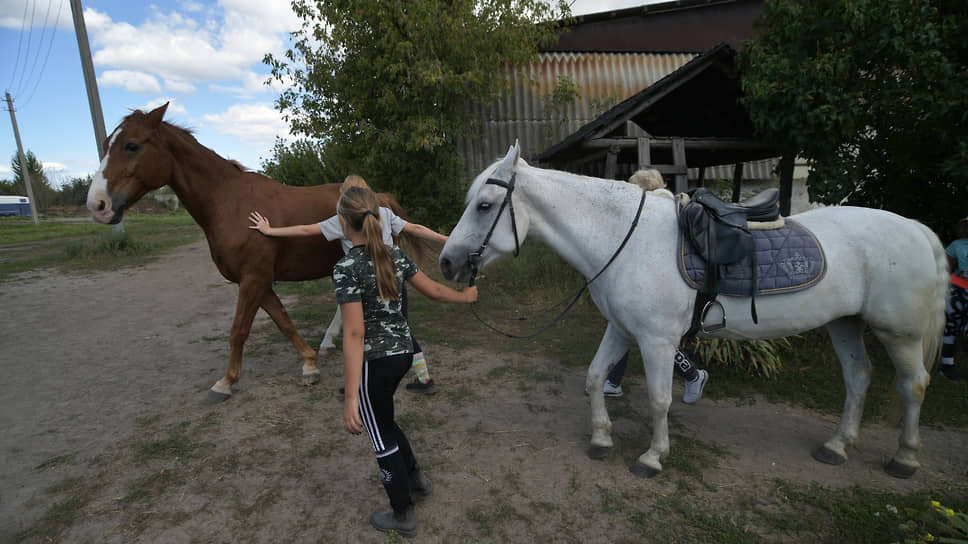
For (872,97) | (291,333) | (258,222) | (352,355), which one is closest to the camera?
(352,355)

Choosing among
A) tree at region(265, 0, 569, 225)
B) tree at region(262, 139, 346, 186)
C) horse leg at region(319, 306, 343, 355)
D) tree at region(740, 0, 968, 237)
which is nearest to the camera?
tree at region(740, 0, 968, 237)

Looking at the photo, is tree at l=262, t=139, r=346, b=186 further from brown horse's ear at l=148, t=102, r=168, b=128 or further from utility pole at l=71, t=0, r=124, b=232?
brown horse's ear at l=148, t=102, r=168, b=128

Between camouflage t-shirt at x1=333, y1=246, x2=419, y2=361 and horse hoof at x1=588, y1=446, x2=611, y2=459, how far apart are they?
1.54 m

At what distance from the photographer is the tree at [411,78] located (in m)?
8.90

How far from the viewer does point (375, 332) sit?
81.7 inches

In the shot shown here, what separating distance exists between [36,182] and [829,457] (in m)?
74.7

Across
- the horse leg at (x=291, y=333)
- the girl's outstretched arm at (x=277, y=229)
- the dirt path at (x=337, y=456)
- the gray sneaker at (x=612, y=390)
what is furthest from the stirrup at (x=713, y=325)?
the horse leg at (x=291, y=333)

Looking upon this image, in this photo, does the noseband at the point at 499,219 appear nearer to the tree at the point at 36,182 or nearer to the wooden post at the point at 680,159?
the wooden post at the point at 680,159

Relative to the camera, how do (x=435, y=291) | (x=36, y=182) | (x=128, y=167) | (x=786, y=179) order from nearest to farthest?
(x=435, y=291) < (x=128, y=167) < (x=786, y=179) < (x=36, y=182)

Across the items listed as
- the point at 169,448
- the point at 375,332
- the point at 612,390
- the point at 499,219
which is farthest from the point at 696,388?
the point at 169,448

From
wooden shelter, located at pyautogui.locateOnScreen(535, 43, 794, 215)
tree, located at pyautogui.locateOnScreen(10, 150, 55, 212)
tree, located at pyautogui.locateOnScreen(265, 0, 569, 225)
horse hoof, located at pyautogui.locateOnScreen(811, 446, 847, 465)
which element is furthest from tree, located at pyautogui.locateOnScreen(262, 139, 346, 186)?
tree, located at pyautogui.locateOnScreen(10, 150, 55, 212)

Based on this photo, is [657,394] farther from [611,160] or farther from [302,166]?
[302,166]

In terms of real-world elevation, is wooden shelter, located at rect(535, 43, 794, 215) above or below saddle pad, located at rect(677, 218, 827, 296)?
above

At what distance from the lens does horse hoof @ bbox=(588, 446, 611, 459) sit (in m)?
2.88
